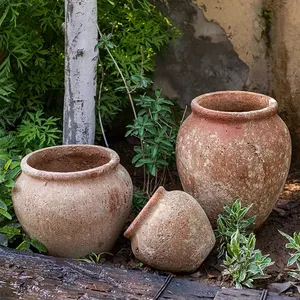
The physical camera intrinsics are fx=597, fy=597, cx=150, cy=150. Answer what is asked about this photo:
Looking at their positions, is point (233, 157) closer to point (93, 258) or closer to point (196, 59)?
point (93, 258)

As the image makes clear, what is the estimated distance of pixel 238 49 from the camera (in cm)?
443

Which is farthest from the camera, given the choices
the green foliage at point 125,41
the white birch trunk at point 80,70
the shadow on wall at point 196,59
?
the shadow on wall at point 196,59

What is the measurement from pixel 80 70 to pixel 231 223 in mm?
1291

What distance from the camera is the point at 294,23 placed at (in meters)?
4.19

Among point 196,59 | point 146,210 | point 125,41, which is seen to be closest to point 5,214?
point 146,210

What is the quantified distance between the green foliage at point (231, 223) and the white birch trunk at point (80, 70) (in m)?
1.03

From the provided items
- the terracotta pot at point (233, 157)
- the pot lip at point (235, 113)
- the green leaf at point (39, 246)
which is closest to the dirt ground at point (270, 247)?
the terracotta pot at point (233, 157)

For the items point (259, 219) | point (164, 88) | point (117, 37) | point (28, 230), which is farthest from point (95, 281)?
point (164, 88)

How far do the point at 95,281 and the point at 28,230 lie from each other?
543 mm

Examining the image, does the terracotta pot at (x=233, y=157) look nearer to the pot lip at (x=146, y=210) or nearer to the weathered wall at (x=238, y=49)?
the pot lip at (x=146, y=210)

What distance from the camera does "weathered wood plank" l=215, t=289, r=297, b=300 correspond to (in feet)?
8.87

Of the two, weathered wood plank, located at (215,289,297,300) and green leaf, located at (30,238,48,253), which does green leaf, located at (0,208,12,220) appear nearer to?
green leaf, located at (30,238,48,253)

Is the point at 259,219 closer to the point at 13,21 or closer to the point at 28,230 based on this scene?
the point at 28,230

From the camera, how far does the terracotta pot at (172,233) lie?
3000 mm
